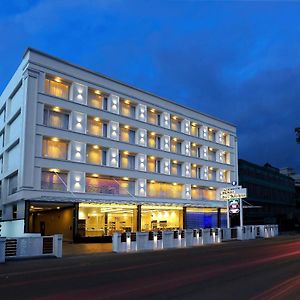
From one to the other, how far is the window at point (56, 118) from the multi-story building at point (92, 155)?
0.10m

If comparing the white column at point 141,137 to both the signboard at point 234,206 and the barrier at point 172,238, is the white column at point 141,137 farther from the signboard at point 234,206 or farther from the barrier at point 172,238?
the barrier at point 172,238

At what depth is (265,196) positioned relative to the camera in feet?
262

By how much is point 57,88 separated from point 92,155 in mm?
7915

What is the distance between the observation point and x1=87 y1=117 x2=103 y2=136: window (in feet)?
153

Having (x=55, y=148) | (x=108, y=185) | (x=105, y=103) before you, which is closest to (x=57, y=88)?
(x=55, y=148)

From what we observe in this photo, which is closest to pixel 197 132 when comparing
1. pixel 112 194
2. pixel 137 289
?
pixel 112 194

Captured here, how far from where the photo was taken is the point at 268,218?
79.4 m

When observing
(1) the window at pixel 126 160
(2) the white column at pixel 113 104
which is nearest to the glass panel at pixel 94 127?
(2) the white column at pixel 113 104

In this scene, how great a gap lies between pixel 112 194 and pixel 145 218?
1075 cm

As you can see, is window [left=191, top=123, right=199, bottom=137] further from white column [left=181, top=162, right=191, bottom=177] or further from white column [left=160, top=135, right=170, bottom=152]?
white column [left=160, top=135, right=170, bottom=152]

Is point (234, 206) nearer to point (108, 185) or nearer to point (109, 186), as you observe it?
point (109, 186)

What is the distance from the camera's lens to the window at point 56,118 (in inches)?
1679

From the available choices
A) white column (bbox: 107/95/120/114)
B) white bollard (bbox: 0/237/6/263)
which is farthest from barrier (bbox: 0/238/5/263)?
white column (bbox: 107/95/120/114)

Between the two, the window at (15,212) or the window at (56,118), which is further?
the window at (56,118)
